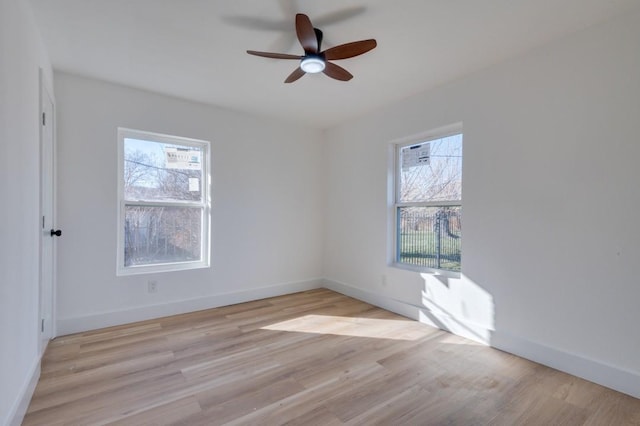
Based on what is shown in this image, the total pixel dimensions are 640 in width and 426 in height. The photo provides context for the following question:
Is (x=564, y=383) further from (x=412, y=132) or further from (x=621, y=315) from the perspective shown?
(x=412, y=132)

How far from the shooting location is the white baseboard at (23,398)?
60.2 inches

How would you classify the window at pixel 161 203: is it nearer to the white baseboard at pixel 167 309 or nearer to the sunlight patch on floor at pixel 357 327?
the white baseboard at pixel 167 309

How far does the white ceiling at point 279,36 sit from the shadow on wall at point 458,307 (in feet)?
6.61

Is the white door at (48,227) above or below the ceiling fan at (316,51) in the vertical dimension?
below

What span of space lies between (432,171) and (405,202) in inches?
19.0

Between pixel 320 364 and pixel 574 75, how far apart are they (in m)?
2.89

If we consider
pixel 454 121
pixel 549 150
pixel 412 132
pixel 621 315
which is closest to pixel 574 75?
pixel 549 150

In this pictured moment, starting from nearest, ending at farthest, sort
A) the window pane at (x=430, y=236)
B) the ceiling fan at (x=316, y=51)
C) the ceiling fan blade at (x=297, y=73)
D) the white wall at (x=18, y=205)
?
the white wall at (x=18, y=205)
the ceiling fan at (x=316, y=51)
the ceiling fan blade at (x=297, y=73)
the window pane at (x=430, y=236)

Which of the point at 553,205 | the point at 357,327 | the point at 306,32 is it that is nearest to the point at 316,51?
the point at 306,32

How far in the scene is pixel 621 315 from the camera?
6.45 ft

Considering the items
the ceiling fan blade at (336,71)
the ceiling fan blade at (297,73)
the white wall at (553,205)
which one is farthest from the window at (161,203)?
the white wall at (553,205)

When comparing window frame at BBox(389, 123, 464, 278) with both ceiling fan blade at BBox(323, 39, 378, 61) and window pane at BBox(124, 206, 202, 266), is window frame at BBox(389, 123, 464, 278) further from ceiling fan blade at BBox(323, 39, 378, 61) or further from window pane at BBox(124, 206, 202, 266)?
window pane at BBox(124, 206, 202, 266)

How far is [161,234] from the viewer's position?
11.0 ft

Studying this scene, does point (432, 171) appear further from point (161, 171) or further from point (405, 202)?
point (161, 171)
